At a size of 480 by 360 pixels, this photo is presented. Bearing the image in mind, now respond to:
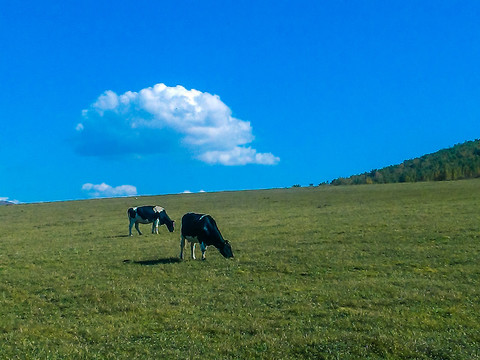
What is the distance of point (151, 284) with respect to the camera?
1567 cm

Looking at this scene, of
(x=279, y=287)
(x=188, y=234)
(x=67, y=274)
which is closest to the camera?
(x=279, y=287)

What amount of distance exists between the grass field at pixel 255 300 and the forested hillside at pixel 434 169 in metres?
98.8

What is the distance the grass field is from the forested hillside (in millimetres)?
98837

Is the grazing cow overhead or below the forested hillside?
below

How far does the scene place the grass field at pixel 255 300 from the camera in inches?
384

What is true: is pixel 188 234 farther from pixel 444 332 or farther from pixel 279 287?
pixel 444 332

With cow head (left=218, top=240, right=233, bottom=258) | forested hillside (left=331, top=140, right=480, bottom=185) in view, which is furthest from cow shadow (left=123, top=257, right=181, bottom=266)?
forested hillside (left=331, top=140, right=480, bottom=185)

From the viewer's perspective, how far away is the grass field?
384 inches

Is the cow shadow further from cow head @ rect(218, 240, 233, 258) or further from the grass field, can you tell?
cow head @ rect(218, 240, 233, 258)

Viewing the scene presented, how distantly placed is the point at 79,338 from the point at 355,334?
6400 millimetres

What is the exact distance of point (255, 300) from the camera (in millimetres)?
13266

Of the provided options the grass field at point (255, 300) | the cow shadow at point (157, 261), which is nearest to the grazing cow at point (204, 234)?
the grass field at point (255, 300)

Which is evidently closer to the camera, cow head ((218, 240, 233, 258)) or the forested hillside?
cow head ((218, 240, 233, 258))

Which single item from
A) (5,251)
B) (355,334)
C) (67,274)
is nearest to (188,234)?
(67,274)
